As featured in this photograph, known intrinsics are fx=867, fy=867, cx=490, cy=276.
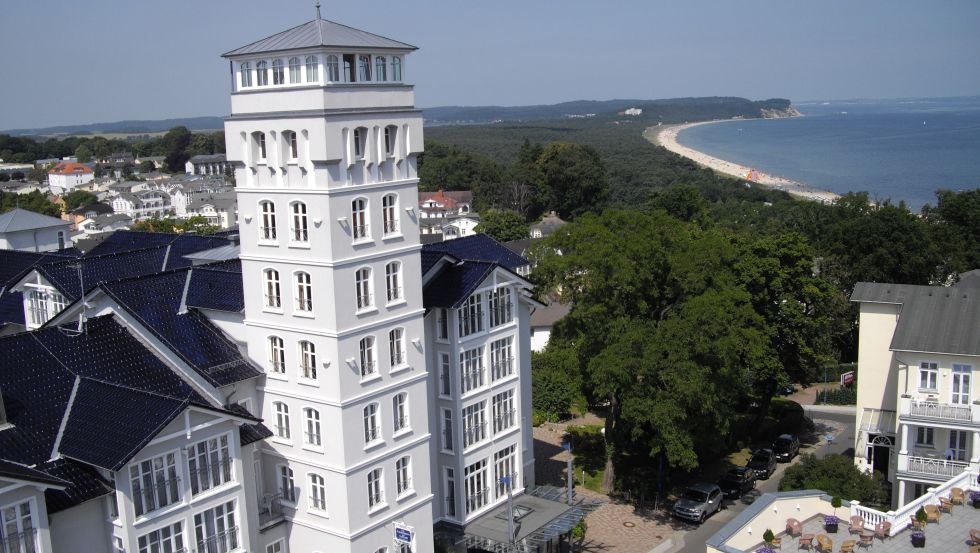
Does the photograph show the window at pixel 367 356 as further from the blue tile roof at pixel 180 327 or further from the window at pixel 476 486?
the window at pixel 476 486

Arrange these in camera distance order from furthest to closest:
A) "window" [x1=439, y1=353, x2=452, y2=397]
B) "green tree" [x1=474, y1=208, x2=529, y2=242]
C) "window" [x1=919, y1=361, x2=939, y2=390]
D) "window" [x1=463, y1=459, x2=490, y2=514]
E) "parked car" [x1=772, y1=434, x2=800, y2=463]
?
1. "green tree" [x1=474, y1=208, x2=529, y2=242]
2. "parked car" [x1=772, y1=434, x2=800, y2=463]
3. "window" [x1=919, y1=361, x2=939, y2=390]
4. "window" [x1=463, y1=459, x2=490, y2=514]
5. "window" [x1=439, y1=353, x2=452, y2=397]

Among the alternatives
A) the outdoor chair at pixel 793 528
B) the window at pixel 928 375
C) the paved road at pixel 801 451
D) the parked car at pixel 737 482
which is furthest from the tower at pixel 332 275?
the window at pixel 928 375

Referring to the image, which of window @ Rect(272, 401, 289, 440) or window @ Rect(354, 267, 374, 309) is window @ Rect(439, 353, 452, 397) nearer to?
window @ Rect(354, 267, 374, 309)

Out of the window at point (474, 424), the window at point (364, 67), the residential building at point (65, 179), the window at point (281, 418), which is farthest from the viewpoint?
the residential building at point (65, 179)

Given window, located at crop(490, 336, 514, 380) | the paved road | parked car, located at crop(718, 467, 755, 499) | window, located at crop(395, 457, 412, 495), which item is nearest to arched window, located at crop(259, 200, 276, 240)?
window, located at crop(395, 457, 412, 495)

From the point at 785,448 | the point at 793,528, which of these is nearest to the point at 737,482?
the point at 785,448

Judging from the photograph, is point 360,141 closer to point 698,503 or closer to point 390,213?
point 390,213

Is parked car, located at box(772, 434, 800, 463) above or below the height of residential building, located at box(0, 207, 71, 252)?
below
